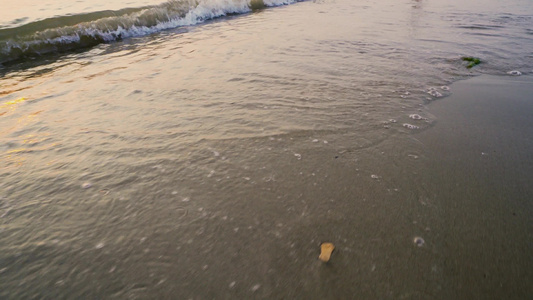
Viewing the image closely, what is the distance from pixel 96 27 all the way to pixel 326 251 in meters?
8.92

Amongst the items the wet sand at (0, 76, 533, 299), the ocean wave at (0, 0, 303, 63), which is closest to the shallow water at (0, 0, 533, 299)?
the wet sand at (0, 76, 533, 299)

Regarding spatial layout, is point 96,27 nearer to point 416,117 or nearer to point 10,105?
point 10,105

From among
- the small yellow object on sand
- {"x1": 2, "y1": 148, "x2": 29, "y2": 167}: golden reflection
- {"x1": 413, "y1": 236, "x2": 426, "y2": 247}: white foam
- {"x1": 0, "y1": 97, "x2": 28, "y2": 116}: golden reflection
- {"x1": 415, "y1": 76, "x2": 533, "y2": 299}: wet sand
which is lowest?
{"x1": 415, "y1": 76, "x2": 533, "y2": 299}: wet sand

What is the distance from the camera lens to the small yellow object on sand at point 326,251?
1503mm

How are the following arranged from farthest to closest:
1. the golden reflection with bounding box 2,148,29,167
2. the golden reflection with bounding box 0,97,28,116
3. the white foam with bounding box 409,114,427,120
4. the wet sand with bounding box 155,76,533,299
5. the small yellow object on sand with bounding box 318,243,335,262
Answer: the golden reflection with bounding box 0,97,28,116
the white foam with bounding box 409,114,427,120
the golden reflection with bounding box 2,148,29,167
the small yellow object on sand with bounding box 318,243,335,262
the wet sand with bounding box 155,76,533,299

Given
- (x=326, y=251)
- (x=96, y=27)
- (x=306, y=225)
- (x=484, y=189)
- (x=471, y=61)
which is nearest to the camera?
(x=326, y=251)

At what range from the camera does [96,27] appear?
7969 mm

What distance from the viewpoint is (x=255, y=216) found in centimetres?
178

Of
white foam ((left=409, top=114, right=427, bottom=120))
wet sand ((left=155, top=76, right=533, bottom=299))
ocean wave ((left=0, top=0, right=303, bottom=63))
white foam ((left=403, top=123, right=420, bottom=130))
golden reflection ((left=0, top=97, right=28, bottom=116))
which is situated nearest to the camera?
wet sand ((left=155, top=76, right=533, bottom=299))

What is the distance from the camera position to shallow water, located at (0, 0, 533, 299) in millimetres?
1438

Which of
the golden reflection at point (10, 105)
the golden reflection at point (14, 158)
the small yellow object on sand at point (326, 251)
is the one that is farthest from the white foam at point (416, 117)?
the golden reflection at point (10, 105)

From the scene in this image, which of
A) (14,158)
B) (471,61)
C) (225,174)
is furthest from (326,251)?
(471,61)

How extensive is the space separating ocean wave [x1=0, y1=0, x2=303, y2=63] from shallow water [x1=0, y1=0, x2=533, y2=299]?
2601 millimetres

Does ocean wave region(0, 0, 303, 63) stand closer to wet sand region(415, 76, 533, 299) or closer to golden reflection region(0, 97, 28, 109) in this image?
golden reflection region(0, 97, 28, 109)
